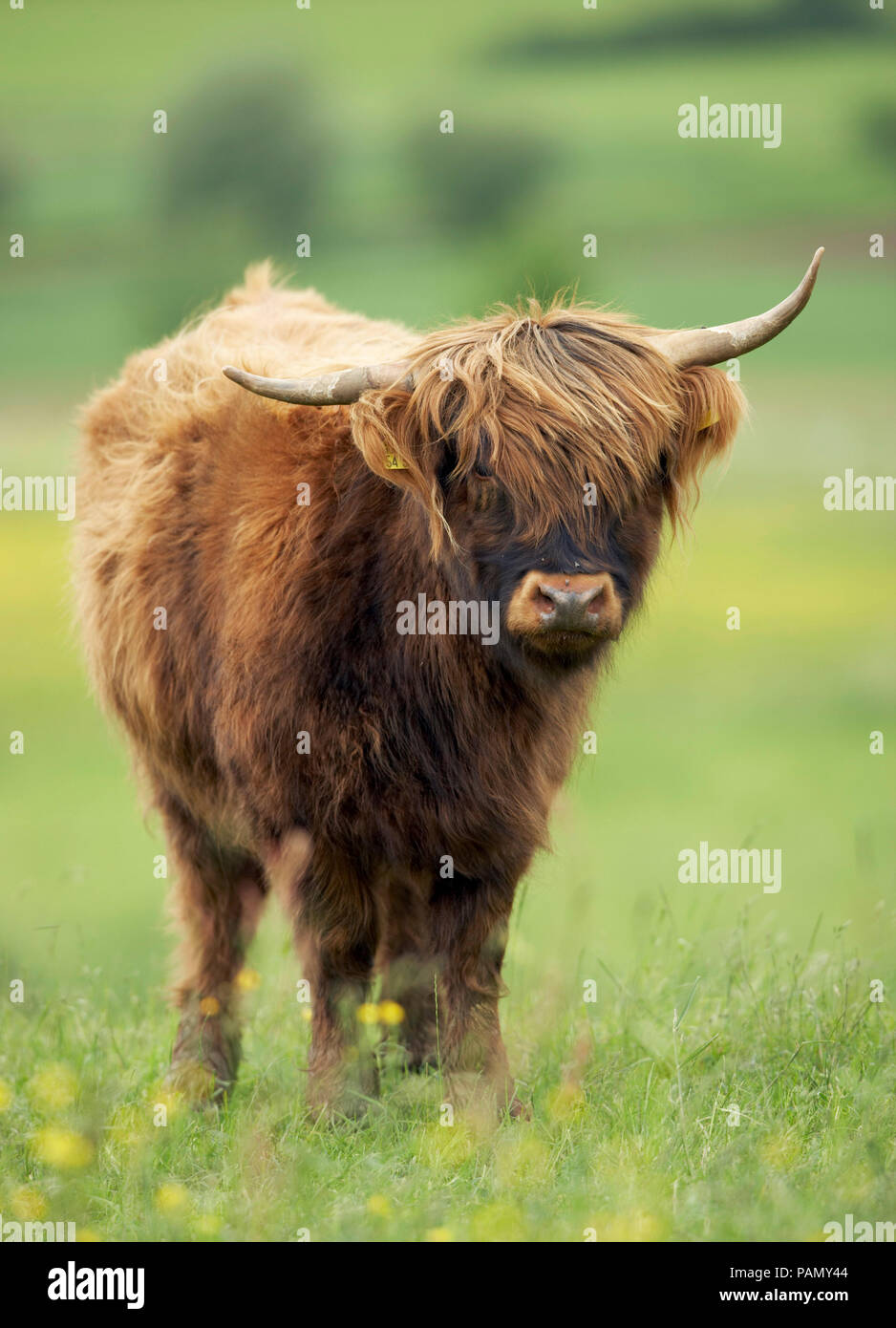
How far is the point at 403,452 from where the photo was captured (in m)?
3.84

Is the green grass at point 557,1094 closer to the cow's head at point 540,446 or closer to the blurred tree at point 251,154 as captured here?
the cow's head at point 540,446

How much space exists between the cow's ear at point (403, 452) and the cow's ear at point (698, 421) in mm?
694

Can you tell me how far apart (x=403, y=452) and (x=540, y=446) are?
34cm

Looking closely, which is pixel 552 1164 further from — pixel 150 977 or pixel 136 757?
pixel 150 977

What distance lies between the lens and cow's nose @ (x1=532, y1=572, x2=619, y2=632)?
11.8 feet

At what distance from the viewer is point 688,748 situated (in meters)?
17.5

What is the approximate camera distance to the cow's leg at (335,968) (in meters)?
4.27

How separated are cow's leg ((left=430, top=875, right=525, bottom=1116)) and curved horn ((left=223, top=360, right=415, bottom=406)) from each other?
4.51 feet

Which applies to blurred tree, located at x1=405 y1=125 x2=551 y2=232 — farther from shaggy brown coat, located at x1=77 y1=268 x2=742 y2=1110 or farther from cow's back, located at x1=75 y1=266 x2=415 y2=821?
shaggy brown coat, located at x1=77 y1=268 x2=742 y2=1110

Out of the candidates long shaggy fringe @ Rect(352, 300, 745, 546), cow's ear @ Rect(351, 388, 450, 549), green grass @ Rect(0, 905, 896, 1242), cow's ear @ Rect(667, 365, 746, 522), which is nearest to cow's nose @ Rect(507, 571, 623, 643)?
long shaggy fringe @ Rect(352, 300, 745, 546)

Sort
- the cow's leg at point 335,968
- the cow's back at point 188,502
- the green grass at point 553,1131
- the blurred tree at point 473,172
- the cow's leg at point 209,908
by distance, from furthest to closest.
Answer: the blurred tree at point 473,172 → the cow's leg at point 209,908 → the cow's back at point 188,502 → the cow's leg at point 335,968 → the green grass at point 553,1131

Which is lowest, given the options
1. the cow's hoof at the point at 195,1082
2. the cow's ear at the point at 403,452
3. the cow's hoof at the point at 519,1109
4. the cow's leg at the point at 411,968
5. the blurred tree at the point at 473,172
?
the cow's hoof at the point at 519,1109

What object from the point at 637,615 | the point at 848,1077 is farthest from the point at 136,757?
the point at 848,1077
